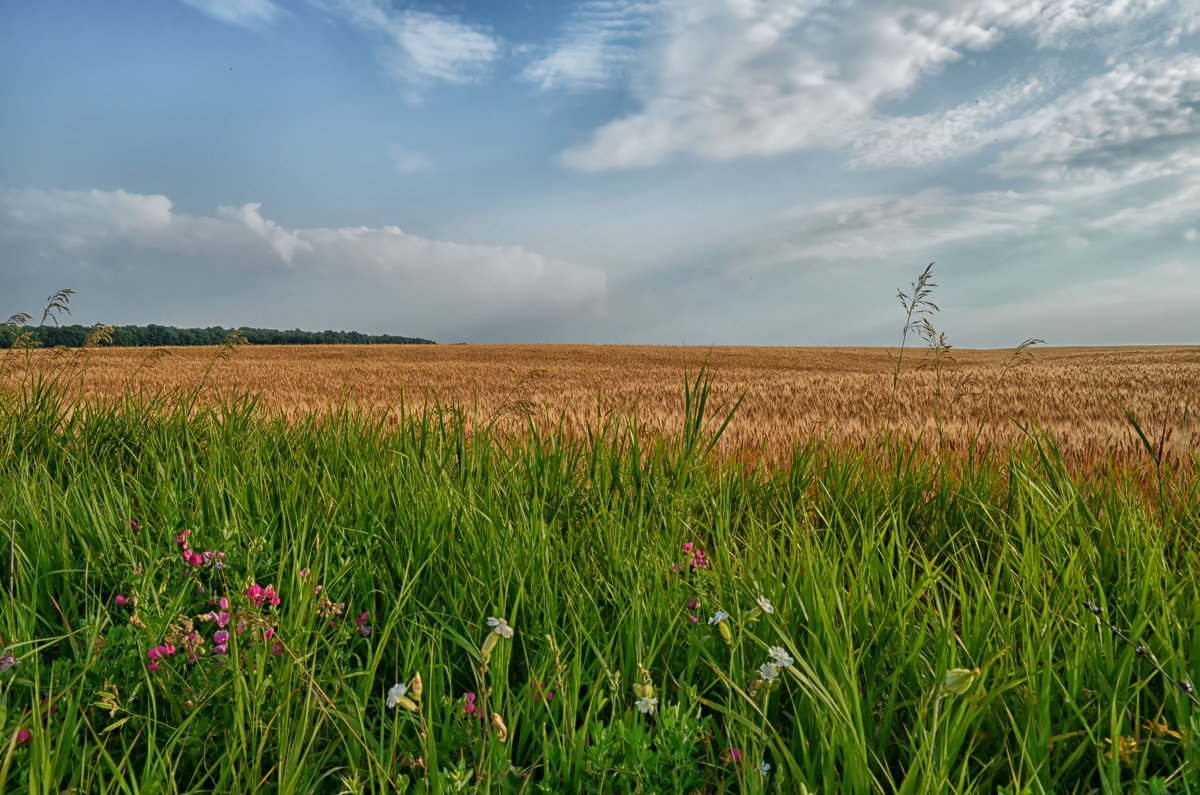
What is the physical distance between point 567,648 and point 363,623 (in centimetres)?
60

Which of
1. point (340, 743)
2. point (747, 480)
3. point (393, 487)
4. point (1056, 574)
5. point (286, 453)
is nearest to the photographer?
point (340, 743)

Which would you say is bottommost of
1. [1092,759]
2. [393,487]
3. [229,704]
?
[1092,759]

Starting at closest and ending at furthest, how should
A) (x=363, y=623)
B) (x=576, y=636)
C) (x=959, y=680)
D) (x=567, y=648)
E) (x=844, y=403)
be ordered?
(x=959, y=680)
(x=576, y=636)
(x=567, y=648)
(x=363, y=623)
(x=844, y=403)

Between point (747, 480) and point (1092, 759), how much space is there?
1861 mm

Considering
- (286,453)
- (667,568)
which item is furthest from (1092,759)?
(286,453)

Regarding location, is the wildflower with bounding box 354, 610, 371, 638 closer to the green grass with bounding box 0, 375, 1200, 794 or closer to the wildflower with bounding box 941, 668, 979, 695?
the green grass with bounding box 0, 375, 1200, 794

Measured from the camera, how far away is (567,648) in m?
1.74

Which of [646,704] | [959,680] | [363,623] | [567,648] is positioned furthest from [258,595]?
[959,680]

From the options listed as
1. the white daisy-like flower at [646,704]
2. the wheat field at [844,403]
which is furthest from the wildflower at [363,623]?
the wheat field at [844,403]

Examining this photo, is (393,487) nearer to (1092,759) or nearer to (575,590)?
(575,590)

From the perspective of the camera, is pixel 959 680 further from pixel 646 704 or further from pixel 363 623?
pixel 363 623

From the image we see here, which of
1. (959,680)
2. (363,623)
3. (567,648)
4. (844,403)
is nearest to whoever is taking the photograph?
(959,680)

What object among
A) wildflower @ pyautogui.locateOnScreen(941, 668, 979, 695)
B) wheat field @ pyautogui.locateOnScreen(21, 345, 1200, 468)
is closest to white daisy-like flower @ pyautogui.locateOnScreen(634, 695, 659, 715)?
wildflower @ pyautogui.locateOnScreen(941, 668, 979, 695)

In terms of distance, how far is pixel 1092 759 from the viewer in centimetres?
155
